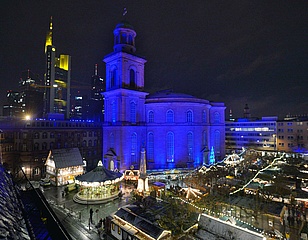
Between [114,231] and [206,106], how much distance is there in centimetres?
3277

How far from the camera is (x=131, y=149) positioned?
34.1 metres

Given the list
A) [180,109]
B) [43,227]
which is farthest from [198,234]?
[180,109]

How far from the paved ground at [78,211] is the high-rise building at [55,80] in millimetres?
91169

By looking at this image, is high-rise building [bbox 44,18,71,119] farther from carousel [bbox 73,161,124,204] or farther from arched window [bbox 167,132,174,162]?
carousel [bbox 73,161,124,204]

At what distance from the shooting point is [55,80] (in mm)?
102875

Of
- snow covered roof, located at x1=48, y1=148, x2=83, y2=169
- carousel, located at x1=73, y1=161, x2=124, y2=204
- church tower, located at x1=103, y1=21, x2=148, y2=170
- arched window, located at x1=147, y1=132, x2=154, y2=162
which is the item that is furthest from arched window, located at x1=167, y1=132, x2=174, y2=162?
snow covered roof, located at x1=48, y1=148, x2=83, y2=169

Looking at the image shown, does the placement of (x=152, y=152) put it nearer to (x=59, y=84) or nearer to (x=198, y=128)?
(x=198, y=128)

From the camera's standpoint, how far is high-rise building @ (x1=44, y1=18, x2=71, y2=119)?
101 metres

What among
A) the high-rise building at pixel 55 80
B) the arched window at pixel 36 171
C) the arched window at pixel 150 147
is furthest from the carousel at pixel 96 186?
the high-rise building at pixel 55 80

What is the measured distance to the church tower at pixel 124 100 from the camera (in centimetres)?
3291

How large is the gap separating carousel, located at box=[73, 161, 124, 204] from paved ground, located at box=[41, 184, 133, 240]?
68 centimetres

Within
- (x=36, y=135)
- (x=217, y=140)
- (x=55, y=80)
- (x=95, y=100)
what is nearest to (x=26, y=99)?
(x=55, y=80)

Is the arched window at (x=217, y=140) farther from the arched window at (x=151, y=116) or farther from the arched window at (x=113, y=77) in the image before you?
the arched window at (x=113, y=77)

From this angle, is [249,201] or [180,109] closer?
[249,201]
